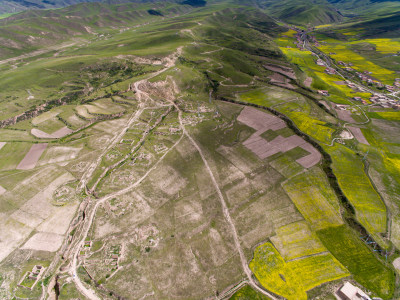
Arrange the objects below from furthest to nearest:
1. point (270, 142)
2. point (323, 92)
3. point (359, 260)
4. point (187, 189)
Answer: point (323, 92), point (270, 142), point (187, 189), point (359, 260)

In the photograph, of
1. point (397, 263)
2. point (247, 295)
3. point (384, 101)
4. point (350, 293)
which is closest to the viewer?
point (350, 293)

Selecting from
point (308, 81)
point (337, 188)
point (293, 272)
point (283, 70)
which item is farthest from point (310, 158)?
point (283, 70)

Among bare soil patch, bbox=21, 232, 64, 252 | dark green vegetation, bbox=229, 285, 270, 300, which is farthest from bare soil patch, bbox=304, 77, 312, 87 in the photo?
bare soil patch, bbox=21, 232, 64, 252

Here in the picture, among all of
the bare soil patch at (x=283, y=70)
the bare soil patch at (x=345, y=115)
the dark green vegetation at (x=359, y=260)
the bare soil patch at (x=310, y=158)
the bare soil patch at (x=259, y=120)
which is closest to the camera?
the dark green vegetation at (x=359, y=260)

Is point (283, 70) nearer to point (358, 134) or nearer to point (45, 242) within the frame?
point (358, 134)

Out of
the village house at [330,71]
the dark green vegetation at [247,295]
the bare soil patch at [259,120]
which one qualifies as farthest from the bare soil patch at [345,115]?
the dark green vegetation at [247,295]

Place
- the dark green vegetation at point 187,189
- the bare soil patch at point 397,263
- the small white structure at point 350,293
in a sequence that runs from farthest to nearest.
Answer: the dark green vegetation at point 187,189 → the bare soil patch at point 397,263 → the small white structure at point 350,293

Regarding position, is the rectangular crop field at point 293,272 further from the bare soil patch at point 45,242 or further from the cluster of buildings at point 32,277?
the bare soil patch at point 45,242
